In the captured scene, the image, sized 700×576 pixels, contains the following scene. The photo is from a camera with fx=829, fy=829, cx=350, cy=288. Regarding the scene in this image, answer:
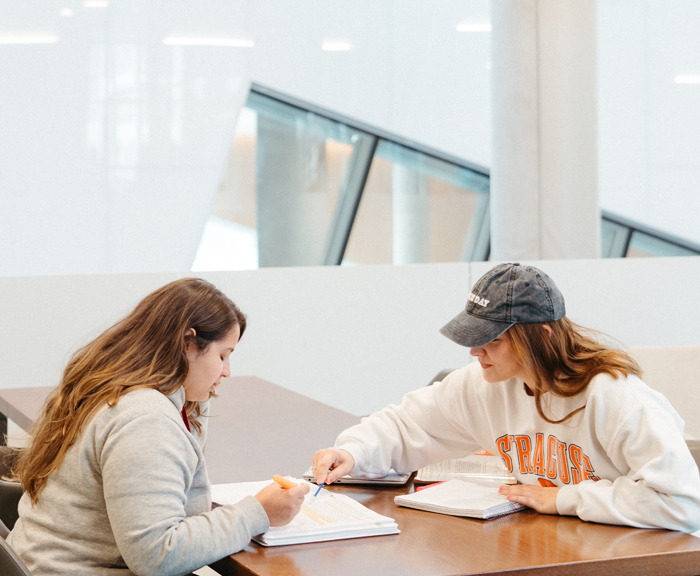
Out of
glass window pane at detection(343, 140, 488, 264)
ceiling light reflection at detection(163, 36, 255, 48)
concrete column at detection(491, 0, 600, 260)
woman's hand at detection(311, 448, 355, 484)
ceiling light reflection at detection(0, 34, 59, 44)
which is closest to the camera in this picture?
woman's hand at detection(311, 448, 355, 484)

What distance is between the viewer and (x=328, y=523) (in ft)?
4.68

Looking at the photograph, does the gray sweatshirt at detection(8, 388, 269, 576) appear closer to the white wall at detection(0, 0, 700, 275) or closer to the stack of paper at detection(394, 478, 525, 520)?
the stack of paper at detection(394, 478, 525, 520)

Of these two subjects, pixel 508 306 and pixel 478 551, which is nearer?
pixel 478 551

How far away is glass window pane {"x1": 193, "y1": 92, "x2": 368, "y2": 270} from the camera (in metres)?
5.61

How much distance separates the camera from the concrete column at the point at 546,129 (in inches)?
198

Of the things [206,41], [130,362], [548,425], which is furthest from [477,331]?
[206,41]

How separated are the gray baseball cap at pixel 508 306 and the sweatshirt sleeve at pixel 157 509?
0.54m

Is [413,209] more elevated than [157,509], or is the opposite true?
[413,209]

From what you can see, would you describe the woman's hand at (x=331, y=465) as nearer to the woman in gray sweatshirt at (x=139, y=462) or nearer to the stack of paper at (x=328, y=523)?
the stack of paper at (x=328, y=523)

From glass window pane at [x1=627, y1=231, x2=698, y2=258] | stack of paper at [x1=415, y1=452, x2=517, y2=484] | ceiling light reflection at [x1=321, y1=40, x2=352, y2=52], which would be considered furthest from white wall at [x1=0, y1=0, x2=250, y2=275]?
stack of paper at [x1=415, y1=452, x2=517, y2=484]

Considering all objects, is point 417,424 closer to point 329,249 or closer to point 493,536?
point 493,536

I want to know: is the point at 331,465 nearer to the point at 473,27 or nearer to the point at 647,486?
the point at 647,486

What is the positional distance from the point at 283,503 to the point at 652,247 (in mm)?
5683

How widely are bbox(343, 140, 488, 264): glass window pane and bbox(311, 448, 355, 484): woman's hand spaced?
4348 mm
